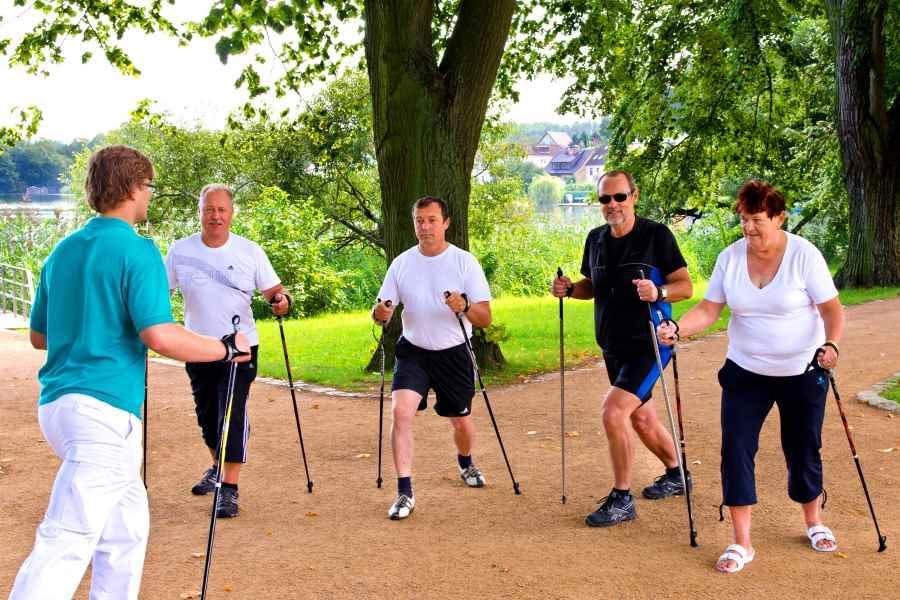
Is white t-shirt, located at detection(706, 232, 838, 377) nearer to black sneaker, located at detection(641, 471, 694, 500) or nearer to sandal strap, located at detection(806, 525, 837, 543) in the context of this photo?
sandal strap, located at detection(806, 525, 837, 543)

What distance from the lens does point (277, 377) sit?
515 inches

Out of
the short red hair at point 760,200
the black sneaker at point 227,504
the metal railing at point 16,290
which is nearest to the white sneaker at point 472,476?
the black sneaker at point 227,504

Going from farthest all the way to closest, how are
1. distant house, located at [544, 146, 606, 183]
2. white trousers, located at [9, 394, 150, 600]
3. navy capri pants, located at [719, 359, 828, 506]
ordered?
1. distant house, located at [544, 146, 606, 183]
2. navy capri pants, located at [719, 359, 828, 506]
3. white trousers, located at [9, 394, 150, 600]

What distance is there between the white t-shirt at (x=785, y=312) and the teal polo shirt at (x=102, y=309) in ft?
9.67

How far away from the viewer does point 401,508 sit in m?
6.59

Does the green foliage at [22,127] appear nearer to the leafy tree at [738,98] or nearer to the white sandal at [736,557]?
the leafy tree at [738,98]

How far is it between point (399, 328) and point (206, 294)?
5.50m

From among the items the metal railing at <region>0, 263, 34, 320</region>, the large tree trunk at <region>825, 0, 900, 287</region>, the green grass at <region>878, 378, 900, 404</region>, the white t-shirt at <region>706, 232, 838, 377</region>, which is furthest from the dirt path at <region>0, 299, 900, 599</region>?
the large tree trunk at <region>825, 0, 900, 287</region>

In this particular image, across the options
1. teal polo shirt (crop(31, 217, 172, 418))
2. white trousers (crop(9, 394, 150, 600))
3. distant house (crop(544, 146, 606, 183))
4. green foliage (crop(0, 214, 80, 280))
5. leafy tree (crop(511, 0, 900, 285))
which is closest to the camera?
white trousers (crop(9, 394, 150, 600))

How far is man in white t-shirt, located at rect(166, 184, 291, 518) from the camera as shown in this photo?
685 centimetres

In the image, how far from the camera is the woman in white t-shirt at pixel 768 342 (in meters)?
5.38

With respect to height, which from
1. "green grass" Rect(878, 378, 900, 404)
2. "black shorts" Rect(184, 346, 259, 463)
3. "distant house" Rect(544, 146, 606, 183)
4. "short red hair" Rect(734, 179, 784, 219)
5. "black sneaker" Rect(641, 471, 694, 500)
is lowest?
"black sneaker" Rect(641, 471, 694, 500)

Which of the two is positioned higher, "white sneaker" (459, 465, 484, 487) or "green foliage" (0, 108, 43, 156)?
"green foliage" (0, 108, 43, 156)

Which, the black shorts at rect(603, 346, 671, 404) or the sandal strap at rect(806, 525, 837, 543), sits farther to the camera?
the black shorts at rect(603, 346, 671, 404)
